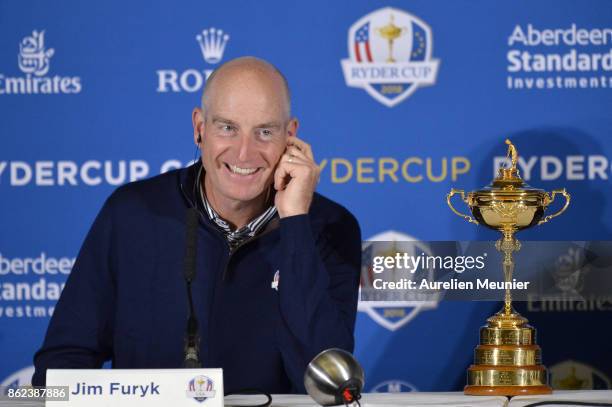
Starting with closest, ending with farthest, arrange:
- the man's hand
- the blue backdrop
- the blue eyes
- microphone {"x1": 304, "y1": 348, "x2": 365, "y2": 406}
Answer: microphone {"x1": 304, "y1": 348, "x2": 365, "y2": 406} → the man's hand → the blue eyes → the blue backdrop

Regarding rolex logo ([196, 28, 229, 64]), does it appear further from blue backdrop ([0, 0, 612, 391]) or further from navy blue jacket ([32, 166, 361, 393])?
navy blue jacket ([32, 166, 361, 393])

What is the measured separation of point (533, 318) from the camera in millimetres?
3965

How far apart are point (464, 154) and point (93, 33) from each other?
4.87 ft

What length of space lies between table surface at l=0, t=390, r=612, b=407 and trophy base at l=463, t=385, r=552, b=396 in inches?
3.5

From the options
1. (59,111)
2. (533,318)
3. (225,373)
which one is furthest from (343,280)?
(59,111)

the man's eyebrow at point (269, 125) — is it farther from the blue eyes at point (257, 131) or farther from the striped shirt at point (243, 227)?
the striped shirt at point (243, 227)

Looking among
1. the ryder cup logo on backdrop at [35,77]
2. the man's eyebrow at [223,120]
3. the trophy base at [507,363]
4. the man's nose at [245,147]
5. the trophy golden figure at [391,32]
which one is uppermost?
the trophy golden figure at [391,32]

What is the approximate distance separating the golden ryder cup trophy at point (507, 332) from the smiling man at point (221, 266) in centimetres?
34

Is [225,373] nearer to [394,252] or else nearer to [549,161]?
[394,252]

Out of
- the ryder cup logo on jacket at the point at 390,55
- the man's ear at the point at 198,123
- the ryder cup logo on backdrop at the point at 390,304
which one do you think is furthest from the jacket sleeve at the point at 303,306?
the ryder cup logo on jacket at the point at 390,55

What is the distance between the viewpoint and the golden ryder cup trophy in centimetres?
253

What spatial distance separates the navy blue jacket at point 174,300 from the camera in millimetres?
2682

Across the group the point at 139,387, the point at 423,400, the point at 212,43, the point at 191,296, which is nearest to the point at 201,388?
the point at 139,387

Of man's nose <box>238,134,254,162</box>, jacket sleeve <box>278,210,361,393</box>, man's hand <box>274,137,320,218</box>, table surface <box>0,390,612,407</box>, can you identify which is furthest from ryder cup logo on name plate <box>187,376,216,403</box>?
man's nose <box>238,134,254,162</box>
